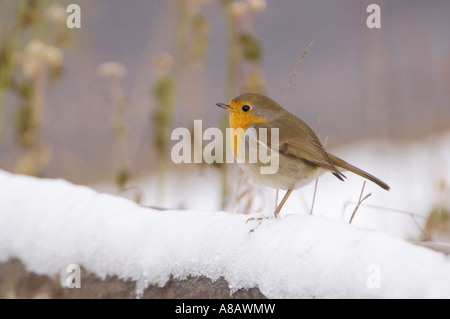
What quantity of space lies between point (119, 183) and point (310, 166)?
1.16 m

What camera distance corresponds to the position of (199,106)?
143 inches

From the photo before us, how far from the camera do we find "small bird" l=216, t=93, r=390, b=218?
256cm

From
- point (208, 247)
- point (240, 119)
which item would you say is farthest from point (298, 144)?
point (208, 247)

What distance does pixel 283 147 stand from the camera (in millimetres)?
2633

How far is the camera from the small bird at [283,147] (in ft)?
8.40

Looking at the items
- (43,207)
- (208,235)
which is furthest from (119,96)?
(208,235)

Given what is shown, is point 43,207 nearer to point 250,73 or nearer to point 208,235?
point 208,235

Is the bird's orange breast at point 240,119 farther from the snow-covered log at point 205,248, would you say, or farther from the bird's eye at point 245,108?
the snow-covered log at point 205,248

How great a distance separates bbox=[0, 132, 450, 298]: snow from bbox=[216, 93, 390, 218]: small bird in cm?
25

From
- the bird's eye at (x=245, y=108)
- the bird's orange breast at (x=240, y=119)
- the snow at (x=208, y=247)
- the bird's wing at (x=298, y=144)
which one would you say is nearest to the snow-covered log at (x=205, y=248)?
the snow at (x=208, y=247)

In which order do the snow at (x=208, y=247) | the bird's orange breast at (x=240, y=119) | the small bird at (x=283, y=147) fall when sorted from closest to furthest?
the snow at (x=208, y=247), the small bird at (x=283, y=147), the bird's orange breast at (x=240, y=119)

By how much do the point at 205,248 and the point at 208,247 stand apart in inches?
0.5

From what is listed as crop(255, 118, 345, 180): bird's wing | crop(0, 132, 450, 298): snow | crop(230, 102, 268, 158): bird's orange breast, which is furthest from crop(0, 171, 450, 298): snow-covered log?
crop(230, 102, 268, 158): bird's orange breast

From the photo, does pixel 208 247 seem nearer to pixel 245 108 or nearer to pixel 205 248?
pixel 205 248
